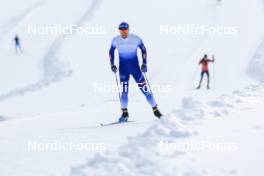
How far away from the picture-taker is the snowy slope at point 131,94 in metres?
5.62

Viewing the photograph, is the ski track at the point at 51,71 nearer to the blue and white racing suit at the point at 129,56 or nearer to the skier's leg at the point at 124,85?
the skier's leg at the point at 124,85

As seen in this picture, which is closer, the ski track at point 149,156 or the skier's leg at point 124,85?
the ski track at point 149,156

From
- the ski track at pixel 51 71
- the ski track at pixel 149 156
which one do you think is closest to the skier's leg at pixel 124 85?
the ski track at pixel 149 156

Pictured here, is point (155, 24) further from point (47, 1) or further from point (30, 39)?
point (47, 1)

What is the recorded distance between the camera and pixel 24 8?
42906mm

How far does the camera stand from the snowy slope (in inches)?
221

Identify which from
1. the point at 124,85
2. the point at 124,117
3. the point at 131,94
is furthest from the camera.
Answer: the point at 131,94

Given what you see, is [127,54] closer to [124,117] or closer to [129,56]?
[129,56]

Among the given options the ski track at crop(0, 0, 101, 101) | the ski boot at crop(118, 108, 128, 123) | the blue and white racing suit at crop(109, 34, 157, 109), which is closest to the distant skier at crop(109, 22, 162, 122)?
the blue and white racing suit at crop(109, 34, 157, 109)

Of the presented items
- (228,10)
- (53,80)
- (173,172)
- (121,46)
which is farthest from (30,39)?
(173,172)

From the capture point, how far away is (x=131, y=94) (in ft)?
62.0

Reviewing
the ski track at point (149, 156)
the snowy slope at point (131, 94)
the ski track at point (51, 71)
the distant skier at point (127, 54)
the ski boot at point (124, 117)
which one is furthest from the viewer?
the ski track at point (51, 71)

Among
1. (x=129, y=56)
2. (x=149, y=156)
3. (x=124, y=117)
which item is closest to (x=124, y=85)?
(x=129, y=56)

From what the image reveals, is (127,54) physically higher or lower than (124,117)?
higher
